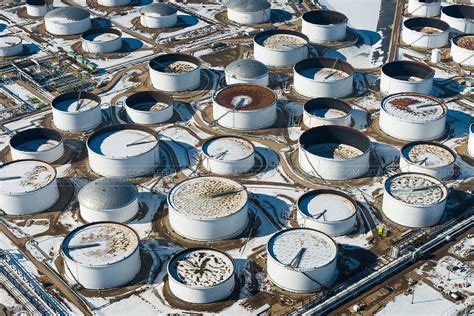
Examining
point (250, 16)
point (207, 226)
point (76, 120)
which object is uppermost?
point (250, 16)

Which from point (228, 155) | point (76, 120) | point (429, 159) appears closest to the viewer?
point (429, 159)

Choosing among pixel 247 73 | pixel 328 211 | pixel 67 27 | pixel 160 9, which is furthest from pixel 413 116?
pixel 67 27

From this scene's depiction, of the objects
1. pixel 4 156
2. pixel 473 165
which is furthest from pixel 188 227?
pixel 473 165

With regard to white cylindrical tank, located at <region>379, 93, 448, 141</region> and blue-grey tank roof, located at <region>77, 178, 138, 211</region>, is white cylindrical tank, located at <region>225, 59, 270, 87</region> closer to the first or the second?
white cylindrical tank, located at <region>379, 93, 448, 141</region>

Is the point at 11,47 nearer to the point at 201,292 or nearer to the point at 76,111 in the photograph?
the point at 76,111

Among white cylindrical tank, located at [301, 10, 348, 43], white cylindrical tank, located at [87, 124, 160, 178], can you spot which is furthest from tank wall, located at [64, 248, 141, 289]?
white cylindrical tank, located at [301, 10, 348, 43]

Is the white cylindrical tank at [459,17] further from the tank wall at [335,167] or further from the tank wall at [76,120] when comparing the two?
the tank wall at [76,120]

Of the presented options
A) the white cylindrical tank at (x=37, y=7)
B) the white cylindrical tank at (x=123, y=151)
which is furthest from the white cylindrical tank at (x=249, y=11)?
the white cylindrical tank at (x=123, y=151)
